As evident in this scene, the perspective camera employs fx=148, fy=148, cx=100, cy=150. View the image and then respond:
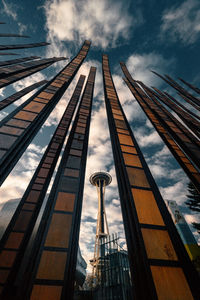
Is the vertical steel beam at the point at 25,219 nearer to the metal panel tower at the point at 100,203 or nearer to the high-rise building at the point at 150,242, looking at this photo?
the high-rise building at the point at 150,242

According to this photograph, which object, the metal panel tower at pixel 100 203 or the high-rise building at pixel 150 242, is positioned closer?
the high-rise building at pixel 150 242

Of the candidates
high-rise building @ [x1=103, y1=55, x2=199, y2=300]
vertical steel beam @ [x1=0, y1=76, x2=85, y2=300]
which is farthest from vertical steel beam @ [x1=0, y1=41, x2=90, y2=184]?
high-rise building @ [x1=103, y1=55, x2=199, y2=300]

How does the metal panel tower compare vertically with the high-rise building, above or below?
above

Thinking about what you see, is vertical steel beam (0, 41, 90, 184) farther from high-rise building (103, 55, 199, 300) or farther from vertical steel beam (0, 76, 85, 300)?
high-rise building (103, 55, 199, 300)

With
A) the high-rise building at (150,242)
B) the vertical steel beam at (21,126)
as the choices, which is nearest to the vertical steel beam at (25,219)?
the vertical steel beam at (21,126)

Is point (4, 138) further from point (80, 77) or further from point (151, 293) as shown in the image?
point (80, 77)

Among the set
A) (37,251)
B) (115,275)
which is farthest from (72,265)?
(115,275)

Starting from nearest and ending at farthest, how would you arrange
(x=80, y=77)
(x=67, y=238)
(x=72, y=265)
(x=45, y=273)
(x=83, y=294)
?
(x=45, y=273)
(x=72, y=265)
(x=67, y=238)
(x=83, y=294)
(x=80, y=77)

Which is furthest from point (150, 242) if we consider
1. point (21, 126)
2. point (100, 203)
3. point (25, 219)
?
point (100, 203)

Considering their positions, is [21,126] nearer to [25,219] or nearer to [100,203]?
[25,219]

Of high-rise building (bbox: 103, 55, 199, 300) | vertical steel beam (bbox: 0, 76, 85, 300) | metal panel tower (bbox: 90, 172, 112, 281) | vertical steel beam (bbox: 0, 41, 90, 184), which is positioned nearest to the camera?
high-rise building (bbox: 103, 55, 199, 300)

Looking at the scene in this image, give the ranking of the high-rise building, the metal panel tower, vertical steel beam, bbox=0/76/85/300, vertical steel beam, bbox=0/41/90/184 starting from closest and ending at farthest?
the high-rise building < vertical steel beam, bbox=0/41/90/184 < vertical steel beam, bbox=0/76/85/300 < the metal panel tower

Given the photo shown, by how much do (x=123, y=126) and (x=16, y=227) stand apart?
6539 millimetres

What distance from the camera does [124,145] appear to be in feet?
19.5
